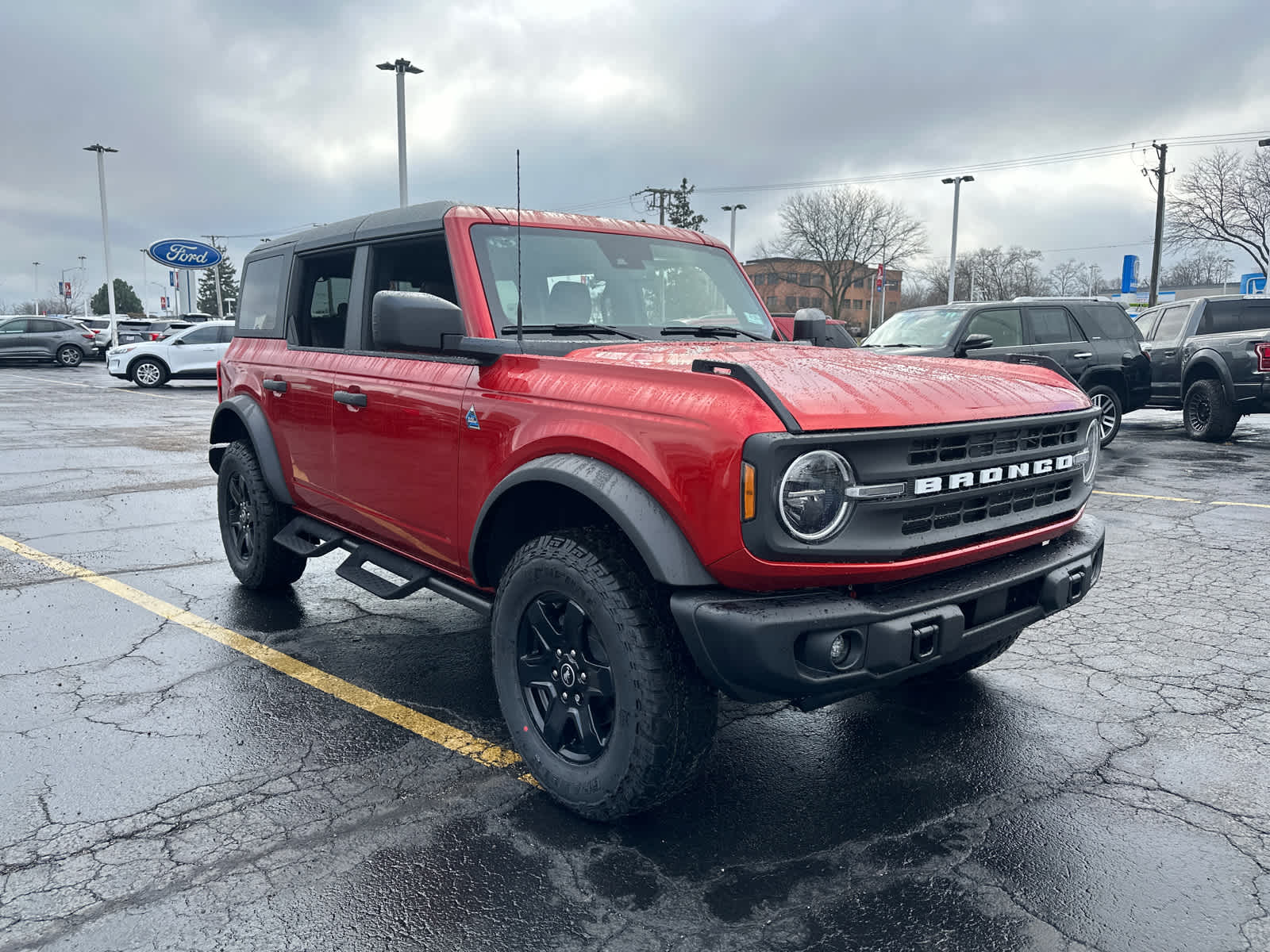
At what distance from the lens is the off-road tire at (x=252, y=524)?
16.6 feet

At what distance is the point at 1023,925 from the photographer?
2449 millimetres

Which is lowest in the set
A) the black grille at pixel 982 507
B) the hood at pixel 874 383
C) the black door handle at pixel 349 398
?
the black grille at pixel 982 507

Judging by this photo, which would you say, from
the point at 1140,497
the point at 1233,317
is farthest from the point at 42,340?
the point at 1140,497

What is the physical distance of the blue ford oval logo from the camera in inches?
1584

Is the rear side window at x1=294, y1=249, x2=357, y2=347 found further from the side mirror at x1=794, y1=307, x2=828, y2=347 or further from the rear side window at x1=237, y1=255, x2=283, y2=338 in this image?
the side mirror at x1=794, y1=307, x2=828, y2=347

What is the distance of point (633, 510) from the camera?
8.59 feet

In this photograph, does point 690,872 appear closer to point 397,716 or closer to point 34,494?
point 397,716

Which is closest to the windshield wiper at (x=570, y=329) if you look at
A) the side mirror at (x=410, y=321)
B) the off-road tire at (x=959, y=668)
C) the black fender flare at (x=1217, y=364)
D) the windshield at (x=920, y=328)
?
the side mirror at (x=410, y=321)

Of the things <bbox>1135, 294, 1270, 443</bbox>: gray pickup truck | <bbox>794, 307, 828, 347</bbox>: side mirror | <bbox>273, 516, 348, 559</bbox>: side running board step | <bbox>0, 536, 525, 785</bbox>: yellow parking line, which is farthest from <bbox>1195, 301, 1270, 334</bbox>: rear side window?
<bbox>0, 536, 525, 785</bbox>: yellow parking line

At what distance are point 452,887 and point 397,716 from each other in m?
1.27

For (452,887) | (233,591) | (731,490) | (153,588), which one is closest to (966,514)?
(731,490)

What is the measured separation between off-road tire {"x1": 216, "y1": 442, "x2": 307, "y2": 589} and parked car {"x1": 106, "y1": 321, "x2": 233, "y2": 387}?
19752 millimetres

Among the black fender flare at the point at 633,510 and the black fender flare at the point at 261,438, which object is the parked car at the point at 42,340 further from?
the black fender flare at the point at 633,510

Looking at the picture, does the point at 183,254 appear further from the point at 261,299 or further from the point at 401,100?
the point at 261,299
